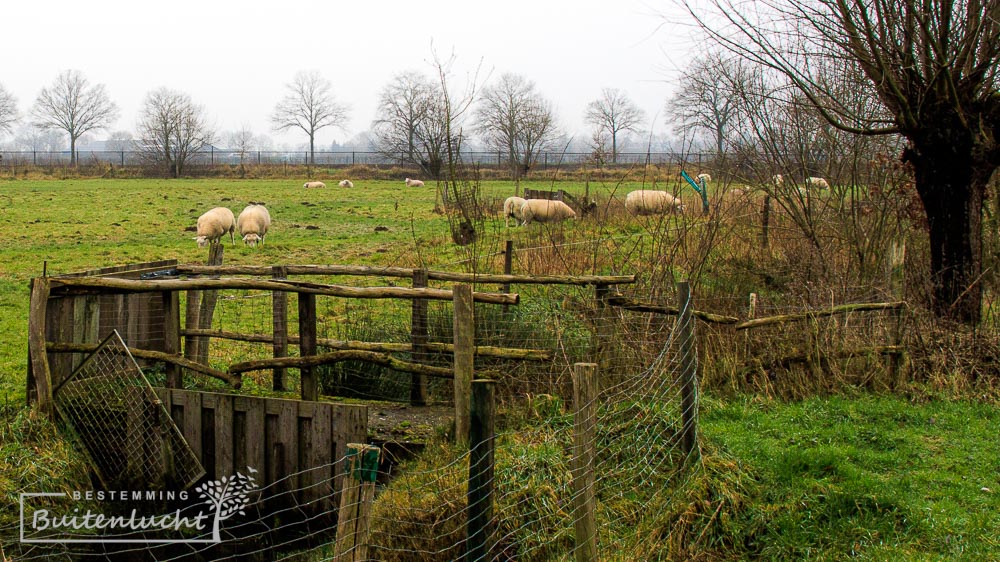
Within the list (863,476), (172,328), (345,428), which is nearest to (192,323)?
(172,328)

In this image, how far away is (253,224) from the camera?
2097cm

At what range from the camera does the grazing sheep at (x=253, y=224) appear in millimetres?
20562

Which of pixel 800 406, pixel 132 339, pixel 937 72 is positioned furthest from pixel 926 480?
pixel 132 339

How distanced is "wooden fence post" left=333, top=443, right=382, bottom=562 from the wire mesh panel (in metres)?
3.90

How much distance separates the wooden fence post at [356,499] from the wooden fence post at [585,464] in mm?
1173

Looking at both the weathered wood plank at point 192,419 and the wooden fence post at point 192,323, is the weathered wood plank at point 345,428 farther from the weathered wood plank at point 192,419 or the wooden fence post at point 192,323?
the wooden fence post at point 192,323

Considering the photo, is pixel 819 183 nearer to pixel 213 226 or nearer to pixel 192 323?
pixel 192 323

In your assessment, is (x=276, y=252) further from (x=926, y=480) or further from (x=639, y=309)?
(x=926, y=480)

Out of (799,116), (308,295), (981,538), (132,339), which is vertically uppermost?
(799,116)

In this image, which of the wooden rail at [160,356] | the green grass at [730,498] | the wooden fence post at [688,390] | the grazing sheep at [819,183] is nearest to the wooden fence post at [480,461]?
the green grass at [730,498]

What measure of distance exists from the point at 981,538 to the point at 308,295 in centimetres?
520

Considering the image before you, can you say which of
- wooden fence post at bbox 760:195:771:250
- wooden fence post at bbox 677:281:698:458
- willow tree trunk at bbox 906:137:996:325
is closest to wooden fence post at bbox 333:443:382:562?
wooden fence post at bbox 677:281:698:458

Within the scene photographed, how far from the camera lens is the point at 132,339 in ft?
27.1
